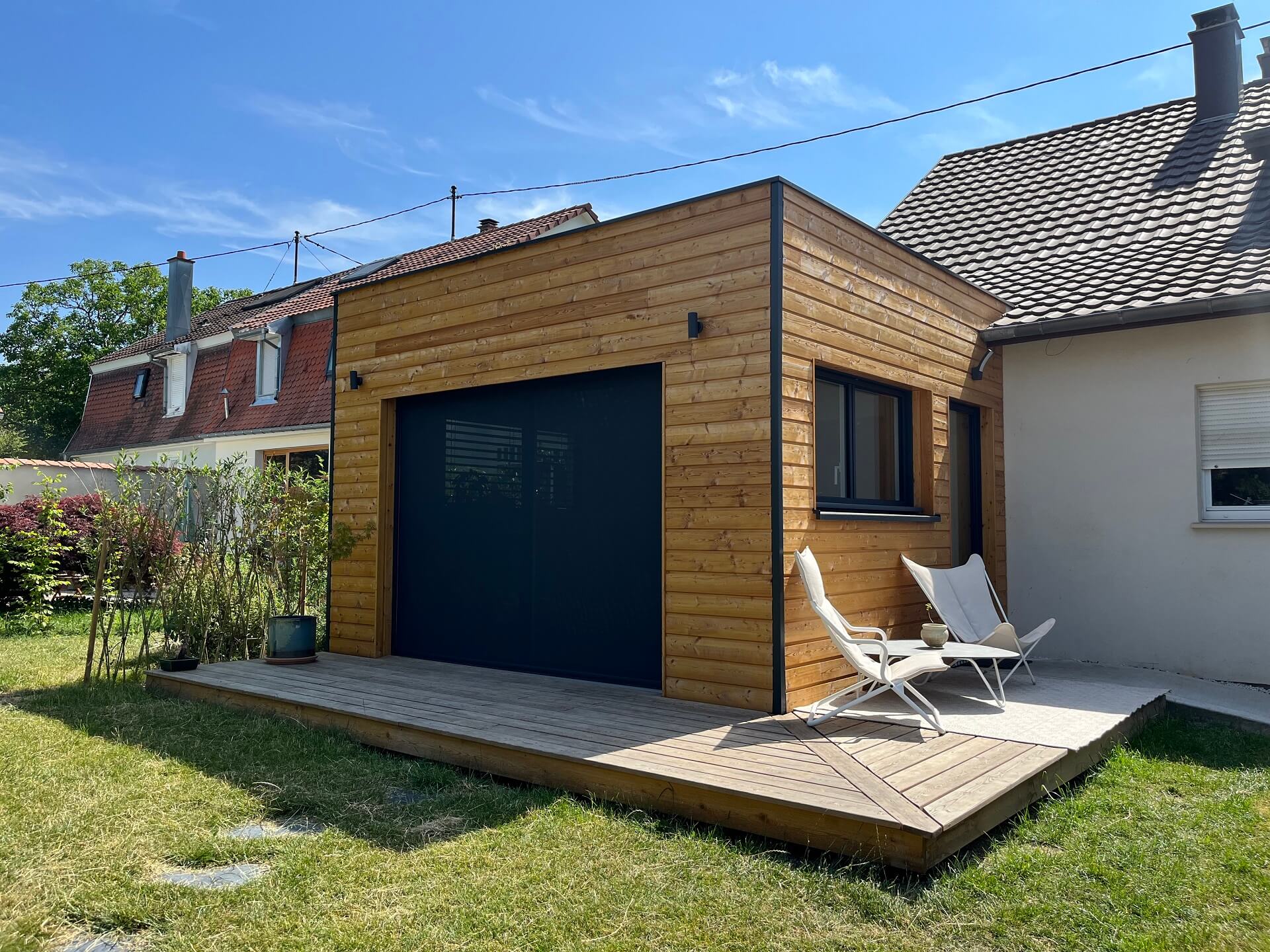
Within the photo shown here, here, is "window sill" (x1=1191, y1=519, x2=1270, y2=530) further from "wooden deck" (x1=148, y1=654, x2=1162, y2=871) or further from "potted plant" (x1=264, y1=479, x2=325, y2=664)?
"potted plant" (x1=264, y1=479, x2=325, y2=664)

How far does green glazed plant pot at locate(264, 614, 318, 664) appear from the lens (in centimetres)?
690

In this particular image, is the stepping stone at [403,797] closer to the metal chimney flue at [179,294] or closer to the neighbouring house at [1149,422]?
the neighbouring house at [1149,422]

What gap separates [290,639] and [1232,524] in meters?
7.03

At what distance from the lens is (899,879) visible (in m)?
3.20

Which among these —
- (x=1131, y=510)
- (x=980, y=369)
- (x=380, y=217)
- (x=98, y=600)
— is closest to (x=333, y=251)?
(x=380, y=217)

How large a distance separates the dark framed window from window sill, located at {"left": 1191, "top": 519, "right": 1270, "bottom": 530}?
2.22 meters

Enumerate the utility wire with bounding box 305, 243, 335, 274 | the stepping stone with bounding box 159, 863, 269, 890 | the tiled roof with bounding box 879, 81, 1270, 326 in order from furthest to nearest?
the utility wire with bounding box 305, 243, 335, 274 < the tiled roof with bounding box 879, 81, 1270, 326 < the stepping stone with bounding box 159, 863, 269, 890

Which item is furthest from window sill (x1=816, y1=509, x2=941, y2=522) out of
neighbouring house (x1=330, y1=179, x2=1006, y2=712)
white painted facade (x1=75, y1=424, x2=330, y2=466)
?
white painted facade (x1=75, y1=424, x2=330, y2=466)

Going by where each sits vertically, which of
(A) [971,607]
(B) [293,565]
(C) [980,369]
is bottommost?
(A) [971,607]

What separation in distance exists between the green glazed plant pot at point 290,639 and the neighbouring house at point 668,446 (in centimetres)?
40

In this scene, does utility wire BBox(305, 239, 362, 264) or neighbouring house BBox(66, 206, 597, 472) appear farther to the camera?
utility wire BBox(305, 239, 362, 264)

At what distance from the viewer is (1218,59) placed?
31.9 ft

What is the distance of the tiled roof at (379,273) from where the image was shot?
637 inches

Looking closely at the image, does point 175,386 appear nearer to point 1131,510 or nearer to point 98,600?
point 98,600
